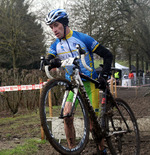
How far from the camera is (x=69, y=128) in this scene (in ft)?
11.3

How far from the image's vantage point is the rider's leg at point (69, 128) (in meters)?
3.17

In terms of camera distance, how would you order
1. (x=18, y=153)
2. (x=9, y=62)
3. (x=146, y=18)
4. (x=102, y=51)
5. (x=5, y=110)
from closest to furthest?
(x=102, y=51) → (x=18, y=153) → (x=5, y=110) → (x=146, y=18) → (x=9, y=62)

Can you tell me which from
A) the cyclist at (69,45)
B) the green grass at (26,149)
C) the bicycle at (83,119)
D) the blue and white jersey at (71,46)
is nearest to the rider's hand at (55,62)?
the bicycle at (83,119)

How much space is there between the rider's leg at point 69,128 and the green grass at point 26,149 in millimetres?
2228

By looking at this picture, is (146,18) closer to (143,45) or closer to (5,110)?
(143,45)

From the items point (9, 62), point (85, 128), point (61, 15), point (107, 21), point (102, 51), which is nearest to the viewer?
point (85, 128)

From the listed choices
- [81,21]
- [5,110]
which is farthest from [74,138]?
[81,21]

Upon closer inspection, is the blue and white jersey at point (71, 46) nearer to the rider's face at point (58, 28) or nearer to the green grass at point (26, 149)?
the rider's face at point (58, 28)

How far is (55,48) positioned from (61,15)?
581 mm

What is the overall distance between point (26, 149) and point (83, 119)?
278 centimetres

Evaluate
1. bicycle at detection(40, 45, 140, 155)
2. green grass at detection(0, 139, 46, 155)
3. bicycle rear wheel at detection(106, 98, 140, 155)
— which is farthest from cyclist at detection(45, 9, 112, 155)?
green grass at detection(0, 139, 46, 155)

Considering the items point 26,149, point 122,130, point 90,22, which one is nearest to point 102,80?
point 122,130

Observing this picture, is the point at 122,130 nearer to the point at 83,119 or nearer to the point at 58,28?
the point at 83,119

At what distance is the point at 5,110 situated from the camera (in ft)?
38.4
